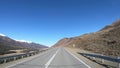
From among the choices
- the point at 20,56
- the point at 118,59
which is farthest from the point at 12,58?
the point at 118,59

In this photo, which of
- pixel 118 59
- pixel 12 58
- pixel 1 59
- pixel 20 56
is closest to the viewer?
pixel 118 59

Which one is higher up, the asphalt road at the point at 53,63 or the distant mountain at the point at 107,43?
the distant mountain at the point at 107,43

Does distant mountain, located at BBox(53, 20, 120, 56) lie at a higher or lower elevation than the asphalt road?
higher

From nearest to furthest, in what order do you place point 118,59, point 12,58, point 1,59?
point 118,59 → point 1,59 → point 12,58

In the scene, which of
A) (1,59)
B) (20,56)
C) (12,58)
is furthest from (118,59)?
(20,56)

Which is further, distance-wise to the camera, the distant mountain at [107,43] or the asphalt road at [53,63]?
the distant mountain at [107,43]

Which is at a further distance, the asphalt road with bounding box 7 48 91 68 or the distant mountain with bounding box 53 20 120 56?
the distant mountain with bounding box 53 20 120 56

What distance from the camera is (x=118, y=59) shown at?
1360 cm

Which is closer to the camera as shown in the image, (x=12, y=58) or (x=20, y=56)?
(x=12, y=58)

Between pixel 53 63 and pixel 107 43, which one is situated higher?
pixel 107 43

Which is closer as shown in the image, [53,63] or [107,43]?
[53,63]

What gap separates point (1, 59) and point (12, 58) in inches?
190

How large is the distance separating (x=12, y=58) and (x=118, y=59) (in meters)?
14.8

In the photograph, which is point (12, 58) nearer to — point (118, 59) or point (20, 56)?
point (20, 56)
